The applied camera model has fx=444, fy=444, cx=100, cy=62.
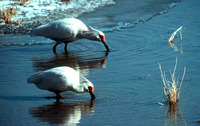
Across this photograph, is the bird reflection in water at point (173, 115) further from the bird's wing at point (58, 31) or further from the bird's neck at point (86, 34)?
the bird's neck at point (86, 34)

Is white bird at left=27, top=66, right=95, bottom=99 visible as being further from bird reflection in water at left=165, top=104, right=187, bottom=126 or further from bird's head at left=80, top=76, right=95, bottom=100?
bird reflection in water at left=165, top=104, right=187, bottom=126

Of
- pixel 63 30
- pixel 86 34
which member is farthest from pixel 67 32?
pixel 86 34

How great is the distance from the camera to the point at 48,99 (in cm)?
757

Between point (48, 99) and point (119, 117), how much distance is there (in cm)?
160

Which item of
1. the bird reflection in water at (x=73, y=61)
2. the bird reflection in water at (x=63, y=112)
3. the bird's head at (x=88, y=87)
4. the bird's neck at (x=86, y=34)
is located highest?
the bird's head at (x=88, y=87)

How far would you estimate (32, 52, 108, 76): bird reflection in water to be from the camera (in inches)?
386

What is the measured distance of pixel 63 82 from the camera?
24.2 feet

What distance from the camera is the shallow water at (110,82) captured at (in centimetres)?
655

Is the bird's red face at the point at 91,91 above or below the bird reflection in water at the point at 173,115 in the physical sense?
below

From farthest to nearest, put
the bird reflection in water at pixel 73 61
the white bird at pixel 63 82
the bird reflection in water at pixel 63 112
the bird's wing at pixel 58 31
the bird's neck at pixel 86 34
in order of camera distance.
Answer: the bird's neck at pixel 86 34 → the bird's wing at pixel 58 31 → the bird reflection in water at pixel 73 61 → the white bird at pixel 63 82 → the bird reflection in water at pixel 63 112

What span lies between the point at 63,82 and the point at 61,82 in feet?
0.11

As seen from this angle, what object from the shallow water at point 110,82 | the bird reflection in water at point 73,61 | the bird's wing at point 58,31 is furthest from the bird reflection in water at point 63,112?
the bird's wing at point 58,31

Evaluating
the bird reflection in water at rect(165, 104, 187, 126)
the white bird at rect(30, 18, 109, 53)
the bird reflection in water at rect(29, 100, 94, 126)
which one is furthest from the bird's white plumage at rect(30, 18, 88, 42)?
the bird reflection in water at rect(165, 104, 187, 126)

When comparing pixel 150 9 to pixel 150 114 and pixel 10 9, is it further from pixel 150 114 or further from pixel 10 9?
pixel 150 114
